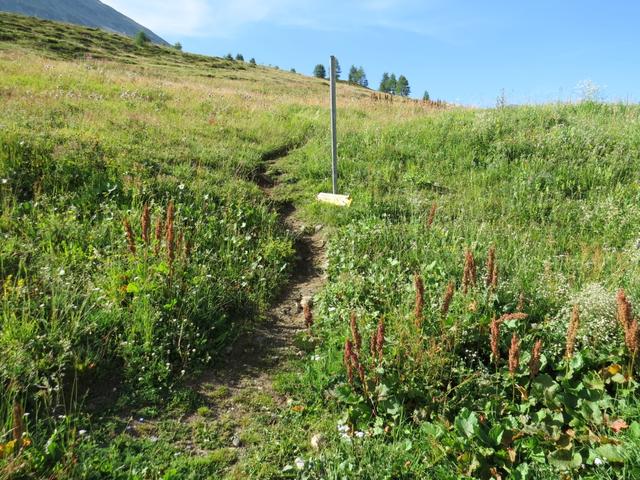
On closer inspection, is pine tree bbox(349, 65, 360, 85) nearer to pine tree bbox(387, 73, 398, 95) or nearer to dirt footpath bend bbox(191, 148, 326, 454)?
pine tree bbox(387, 73, 398, 95)

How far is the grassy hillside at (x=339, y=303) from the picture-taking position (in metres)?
3.03

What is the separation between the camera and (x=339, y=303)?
4965 millimetres

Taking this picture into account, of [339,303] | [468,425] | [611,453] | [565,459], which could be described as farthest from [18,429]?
[611,453]

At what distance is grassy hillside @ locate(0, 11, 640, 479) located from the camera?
3027 mm

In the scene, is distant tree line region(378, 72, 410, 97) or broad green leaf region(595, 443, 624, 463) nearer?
broad green leaf region(595, 443, 624, 463)

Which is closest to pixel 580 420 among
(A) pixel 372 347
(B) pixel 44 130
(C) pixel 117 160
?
(A) pixel 372 347

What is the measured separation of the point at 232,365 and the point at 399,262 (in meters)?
2.32

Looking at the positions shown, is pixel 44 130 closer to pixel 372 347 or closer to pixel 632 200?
pixel 372 347

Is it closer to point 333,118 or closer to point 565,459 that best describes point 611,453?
point 565,459

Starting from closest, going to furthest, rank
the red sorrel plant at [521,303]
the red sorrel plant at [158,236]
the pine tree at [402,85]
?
the red sorrel plant at [521,303] → the red sorrel plant at [158,236] → the pine tree at [402,85]

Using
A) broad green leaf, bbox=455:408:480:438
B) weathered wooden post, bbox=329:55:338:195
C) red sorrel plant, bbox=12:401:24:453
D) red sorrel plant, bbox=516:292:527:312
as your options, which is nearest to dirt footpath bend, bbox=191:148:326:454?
red sorrel plant, bbox=12:401:24:453

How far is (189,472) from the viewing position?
9.71 feet

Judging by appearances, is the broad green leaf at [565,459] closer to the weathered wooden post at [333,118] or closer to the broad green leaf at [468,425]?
the broad green leaf at [468,425]

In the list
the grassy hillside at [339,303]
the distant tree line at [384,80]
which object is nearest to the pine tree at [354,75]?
the distant tree line at [384,80]
